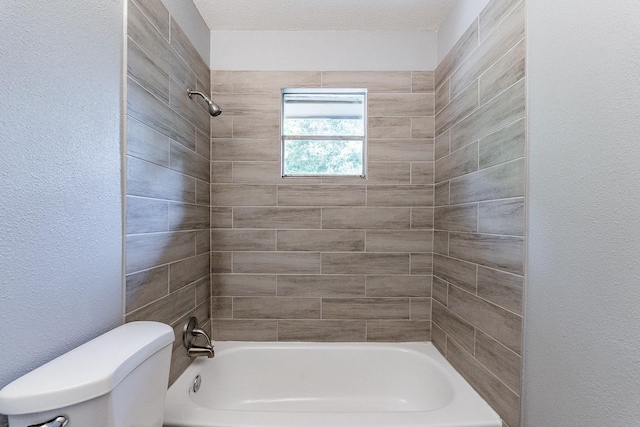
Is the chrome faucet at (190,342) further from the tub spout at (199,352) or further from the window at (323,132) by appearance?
the window at (323,132)

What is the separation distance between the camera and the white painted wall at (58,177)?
2.43 feet

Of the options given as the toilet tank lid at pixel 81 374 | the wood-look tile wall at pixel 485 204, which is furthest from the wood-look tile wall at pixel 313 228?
the toilet tank lid at pixel 81 374


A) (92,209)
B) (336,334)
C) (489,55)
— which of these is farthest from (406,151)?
(92,209)

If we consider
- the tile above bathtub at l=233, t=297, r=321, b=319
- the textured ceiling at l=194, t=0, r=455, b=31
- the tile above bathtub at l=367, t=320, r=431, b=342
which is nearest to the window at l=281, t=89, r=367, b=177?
the textured ceiling at l=194, t=0, r=455, b=31

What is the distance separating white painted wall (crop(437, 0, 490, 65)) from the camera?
62.5 inches

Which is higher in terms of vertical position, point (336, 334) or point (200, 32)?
point (200, 32)

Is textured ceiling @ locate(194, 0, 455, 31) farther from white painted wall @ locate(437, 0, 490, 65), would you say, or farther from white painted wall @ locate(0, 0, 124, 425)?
white painted wall @ locate(0, 0, 124, 425)

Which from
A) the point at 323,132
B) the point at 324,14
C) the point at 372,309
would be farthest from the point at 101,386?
the point at 324,14

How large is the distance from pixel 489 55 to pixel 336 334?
1.78m

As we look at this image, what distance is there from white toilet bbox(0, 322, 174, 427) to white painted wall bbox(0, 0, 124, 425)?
8 cm

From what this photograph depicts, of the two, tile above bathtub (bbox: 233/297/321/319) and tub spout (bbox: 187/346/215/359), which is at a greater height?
tile above bathtub (bbox: 233/297/321/319)

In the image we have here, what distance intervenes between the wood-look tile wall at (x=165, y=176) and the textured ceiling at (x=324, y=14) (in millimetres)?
322

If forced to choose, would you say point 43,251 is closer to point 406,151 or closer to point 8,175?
point 8,175

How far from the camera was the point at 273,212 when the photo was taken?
2.12 meters
